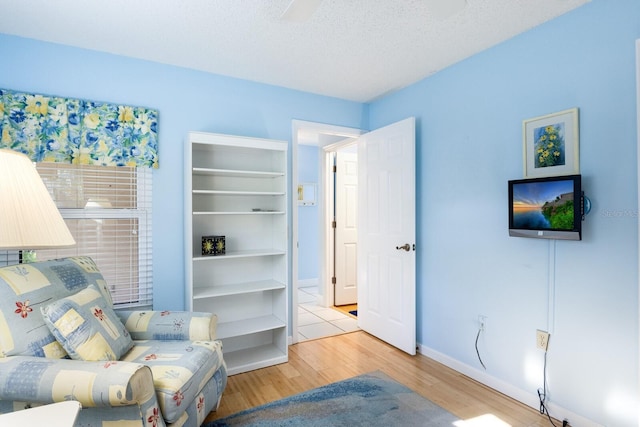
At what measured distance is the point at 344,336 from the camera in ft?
11.3

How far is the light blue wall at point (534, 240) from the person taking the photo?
1761mm

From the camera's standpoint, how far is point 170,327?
6.73ft

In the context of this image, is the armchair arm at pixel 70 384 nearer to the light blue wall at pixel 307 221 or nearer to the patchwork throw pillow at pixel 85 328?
the patchwork throw pillow at pixel 85 328

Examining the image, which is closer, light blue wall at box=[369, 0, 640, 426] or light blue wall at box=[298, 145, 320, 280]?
light blue wall at box=[369, 0, 640, 426]

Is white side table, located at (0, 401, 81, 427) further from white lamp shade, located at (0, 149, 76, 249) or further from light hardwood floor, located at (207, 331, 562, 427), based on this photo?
light hardwood floor, located at (207, 331, 562, 427)

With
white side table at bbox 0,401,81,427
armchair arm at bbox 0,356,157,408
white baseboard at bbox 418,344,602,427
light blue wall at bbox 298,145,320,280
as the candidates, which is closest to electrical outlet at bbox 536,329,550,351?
white baseboard at bbox 418,344,602,427

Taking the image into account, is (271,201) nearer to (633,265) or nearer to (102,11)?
(102,11)

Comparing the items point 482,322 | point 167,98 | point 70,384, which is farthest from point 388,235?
point 70,384

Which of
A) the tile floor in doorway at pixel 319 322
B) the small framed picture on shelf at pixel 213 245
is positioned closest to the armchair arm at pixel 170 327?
the small framed picture on shelf at pixel 213 245

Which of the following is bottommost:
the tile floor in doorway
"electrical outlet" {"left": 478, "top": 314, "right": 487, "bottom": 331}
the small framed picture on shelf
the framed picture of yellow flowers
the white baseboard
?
the tile floor in doorway

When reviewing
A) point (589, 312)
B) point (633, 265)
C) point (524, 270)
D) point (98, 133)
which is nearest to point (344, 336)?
point (524, 270)

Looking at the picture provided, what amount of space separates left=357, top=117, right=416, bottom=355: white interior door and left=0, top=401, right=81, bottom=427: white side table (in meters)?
2.47

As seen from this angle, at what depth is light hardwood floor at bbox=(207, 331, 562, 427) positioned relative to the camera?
210 cm

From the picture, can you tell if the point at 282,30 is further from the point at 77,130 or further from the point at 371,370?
the point at 371,370
